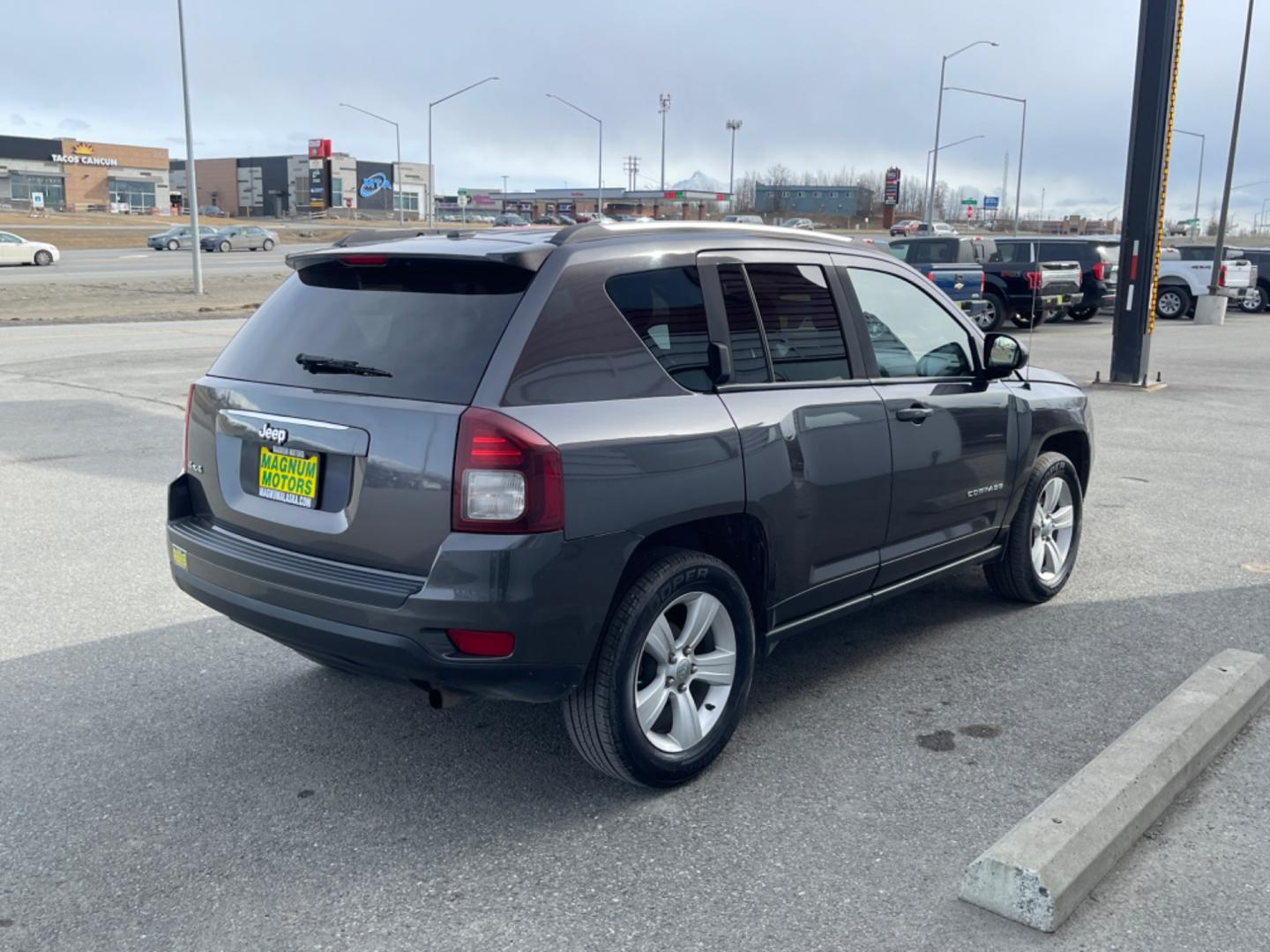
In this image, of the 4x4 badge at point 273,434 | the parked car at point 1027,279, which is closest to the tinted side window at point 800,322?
the 4x4 badge at point 273,434

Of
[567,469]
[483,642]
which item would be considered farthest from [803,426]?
[483,642]

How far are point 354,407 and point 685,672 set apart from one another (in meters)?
1.36

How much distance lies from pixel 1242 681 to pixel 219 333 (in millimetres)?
18605

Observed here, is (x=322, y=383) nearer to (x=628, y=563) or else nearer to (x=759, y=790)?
(x=628, y=563)

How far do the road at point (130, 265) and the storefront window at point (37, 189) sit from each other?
178ft

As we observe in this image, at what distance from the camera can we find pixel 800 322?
445 cm

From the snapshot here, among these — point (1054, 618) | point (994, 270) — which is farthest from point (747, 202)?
point (1054, 618)

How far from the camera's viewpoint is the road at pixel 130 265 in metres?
35.6

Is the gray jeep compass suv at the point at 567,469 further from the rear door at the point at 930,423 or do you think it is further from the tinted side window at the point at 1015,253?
the tinted side window at the point at 1015,253

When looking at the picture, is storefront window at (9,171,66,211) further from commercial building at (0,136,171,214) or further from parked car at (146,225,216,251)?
parked car at (146,225,216,251)

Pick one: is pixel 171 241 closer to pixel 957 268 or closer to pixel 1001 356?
pixel 957 268

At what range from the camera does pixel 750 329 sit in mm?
4207

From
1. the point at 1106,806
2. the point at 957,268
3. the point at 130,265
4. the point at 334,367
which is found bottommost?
the point at 1106,806

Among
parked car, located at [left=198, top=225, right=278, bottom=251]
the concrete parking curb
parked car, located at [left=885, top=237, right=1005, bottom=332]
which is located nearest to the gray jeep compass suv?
the concrete parking curb
